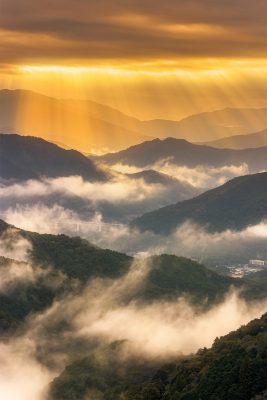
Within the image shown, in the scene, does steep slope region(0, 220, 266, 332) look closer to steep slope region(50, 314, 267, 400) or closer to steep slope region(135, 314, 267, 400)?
steep slope region(50, 314, 267, 400)

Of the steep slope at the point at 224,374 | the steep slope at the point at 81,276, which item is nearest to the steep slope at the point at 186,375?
the steep slope at the point at 224,374

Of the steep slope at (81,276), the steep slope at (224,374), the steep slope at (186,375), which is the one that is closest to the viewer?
the steep slope at (224,374)

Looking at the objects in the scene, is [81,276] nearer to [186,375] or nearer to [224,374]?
[186,375]

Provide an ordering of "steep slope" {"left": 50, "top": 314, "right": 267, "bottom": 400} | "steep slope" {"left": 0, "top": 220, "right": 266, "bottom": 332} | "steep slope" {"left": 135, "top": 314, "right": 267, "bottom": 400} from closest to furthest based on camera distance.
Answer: "steep slope" {"left": 135, "top": 314, "right": 267, "bottom": 400} < "steep slope" {"left": 50, "top": 314, "right": 267, "bottom": 400} < "steep slope" {"left": 0, "top": 220, "right": 266, "bottom": 332}

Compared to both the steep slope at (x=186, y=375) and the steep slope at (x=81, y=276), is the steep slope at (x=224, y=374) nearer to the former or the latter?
the steep slope at (x=186, y=375)

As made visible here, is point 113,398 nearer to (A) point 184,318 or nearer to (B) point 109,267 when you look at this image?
(A) point 184,318

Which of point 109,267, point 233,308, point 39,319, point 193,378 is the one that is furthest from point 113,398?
point 109,267

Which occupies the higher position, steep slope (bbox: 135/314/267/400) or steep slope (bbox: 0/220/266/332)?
steep slope (bbox: 0/220/266/332)

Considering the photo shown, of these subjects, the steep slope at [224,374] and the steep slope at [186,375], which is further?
the steep slope at [186,375]

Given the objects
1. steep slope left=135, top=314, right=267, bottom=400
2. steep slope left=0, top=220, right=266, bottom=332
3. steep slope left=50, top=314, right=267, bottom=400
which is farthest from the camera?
steep slope left=0, top=220, right=266, bottom=332

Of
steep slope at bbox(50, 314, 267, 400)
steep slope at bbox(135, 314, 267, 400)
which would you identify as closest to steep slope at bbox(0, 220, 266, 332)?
steep slope at bbox(50, 314, 267, 400)

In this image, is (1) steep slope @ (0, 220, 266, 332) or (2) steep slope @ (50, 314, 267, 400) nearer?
(2) steep slope @ (50, 314, 267, 400)
